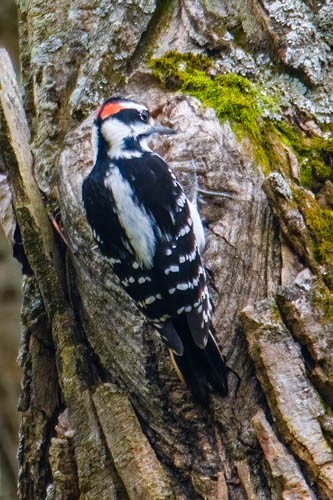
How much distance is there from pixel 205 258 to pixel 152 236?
23cm

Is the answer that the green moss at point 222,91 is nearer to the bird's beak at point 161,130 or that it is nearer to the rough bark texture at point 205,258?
the rough bark texture at point 205,258

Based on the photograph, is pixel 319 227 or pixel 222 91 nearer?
pixel 319 227

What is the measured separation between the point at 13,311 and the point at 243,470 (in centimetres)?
300

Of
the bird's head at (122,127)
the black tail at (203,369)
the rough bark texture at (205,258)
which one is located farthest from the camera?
the bird's head at (122,127)

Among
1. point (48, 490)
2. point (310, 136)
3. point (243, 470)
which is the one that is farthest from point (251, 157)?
point (48, 490)

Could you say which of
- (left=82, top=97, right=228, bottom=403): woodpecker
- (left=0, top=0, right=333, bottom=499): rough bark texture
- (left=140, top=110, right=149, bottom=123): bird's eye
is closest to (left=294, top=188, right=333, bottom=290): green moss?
(left=0, top=0, right=333, bottom=499): rough bark texture

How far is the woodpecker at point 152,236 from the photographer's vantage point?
10.6 feet

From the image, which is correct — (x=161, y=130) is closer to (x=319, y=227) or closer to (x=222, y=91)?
(x=222, y=91)

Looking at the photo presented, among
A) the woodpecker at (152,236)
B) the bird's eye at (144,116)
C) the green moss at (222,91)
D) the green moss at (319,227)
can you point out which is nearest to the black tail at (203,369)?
the woodpecker at (152,236)

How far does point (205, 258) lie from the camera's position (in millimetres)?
3471

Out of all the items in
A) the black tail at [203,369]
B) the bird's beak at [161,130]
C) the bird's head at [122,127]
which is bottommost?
the black tail at [203,369]

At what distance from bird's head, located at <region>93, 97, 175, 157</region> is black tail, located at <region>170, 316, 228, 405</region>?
934mm

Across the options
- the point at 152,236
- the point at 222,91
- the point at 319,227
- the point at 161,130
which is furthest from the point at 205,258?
→ the point at 222,91

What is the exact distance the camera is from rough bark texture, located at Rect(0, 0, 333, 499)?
3.06 m
